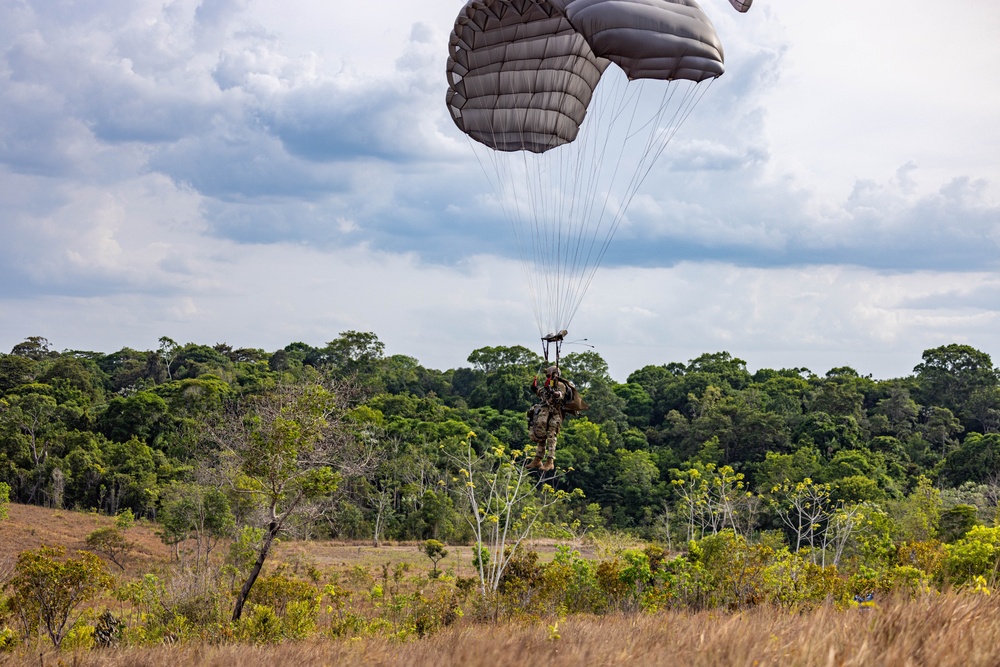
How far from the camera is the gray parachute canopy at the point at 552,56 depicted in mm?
7492

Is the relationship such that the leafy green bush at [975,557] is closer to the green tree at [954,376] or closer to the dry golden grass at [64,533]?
the dry golden grass at [64,533]

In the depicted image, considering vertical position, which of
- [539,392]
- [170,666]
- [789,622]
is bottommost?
[170,666]

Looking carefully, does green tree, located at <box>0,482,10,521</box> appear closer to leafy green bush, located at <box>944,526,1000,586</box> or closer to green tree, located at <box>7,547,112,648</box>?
green tree, located at <box>7,547,112,648</box>

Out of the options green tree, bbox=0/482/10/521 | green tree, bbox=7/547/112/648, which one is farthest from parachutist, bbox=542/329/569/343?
green tree, bbox=0/482/10/521

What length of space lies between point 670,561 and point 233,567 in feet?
25.4

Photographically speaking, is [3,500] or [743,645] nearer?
[743,645]

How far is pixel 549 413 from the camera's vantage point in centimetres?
866

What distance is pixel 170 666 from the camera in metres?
5.33

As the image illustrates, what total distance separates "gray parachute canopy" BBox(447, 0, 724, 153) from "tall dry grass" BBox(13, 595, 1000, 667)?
5119 mm

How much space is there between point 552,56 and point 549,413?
453 centimetres

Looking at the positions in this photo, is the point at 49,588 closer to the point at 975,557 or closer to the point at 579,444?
the point at 975,557

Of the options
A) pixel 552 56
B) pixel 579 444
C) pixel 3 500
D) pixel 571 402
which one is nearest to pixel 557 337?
pixel 571 402

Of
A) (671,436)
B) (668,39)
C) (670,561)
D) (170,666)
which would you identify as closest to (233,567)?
(670,561)

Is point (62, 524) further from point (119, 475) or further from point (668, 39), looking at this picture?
point (668, 39)
